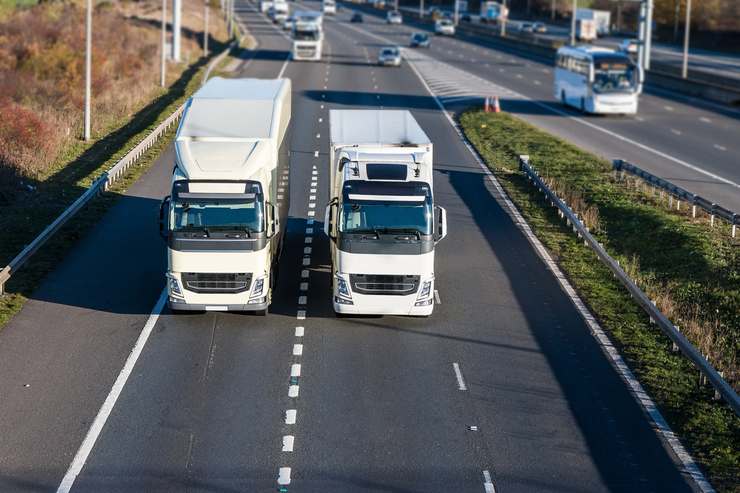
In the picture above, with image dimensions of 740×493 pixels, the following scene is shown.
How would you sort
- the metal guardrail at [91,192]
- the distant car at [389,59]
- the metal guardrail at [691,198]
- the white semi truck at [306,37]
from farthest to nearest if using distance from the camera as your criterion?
the white semi truck at [306,37] → the distant car at [389,59] → the metal guardrail at [691,198] → the metal guardrail at [91,192]

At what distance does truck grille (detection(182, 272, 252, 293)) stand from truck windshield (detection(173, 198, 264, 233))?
33.3 inches

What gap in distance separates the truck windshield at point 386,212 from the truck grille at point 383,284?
0.86 metres

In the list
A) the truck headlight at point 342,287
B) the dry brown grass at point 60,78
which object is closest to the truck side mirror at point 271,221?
the truck headlight at point 342,287

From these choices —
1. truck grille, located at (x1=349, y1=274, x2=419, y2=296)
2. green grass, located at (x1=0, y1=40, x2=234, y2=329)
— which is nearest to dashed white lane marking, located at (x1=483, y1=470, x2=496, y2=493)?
truck grille, located at (x1=349, y1=274, x2=419, y2=296)

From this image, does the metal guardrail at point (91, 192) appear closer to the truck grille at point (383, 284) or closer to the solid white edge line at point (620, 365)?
the truck grille at point (383, 284)

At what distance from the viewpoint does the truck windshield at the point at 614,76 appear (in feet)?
188

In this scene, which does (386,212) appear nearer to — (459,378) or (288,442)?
(459,378)

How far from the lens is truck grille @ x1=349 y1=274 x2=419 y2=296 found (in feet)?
71.7

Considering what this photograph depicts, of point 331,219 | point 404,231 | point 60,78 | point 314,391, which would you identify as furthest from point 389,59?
point 314,391

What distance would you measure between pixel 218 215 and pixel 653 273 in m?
10.4

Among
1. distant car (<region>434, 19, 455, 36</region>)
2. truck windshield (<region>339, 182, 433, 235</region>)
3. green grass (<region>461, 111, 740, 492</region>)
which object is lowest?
green grass (<region>461, 111, 740, 492</region>)

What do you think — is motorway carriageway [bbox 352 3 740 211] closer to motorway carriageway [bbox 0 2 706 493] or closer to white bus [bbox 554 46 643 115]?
white bus [bbox 554 46 643 115]

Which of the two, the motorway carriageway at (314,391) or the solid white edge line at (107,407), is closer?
the solid white edge line at (107,407)

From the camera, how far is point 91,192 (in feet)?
105
